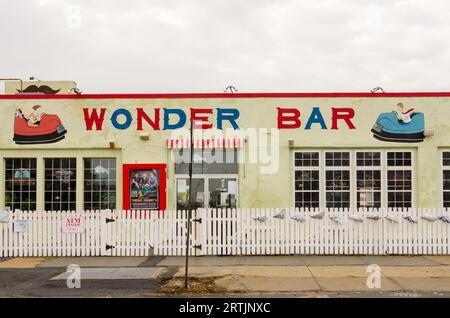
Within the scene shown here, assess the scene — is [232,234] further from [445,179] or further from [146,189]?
[445,179]

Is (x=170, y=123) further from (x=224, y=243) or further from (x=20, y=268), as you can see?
(x=20, y=268)

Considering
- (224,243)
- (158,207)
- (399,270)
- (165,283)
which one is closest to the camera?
(165,283)

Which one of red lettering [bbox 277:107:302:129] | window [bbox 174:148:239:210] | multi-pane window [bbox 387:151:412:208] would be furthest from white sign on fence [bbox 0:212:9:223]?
multi-pane window [bbox 387:151:412:208]

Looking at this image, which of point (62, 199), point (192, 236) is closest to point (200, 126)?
point (192, 236)

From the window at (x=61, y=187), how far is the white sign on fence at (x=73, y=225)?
300 centimetres

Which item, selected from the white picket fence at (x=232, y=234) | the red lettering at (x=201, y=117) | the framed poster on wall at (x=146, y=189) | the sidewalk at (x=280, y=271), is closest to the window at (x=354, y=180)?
the white picket fence at (x=232, y=234)

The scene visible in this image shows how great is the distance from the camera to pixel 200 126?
648 inches

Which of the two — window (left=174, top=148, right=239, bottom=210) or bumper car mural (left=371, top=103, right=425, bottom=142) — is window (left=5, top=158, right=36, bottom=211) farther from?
bumper car mural (left=371, top=103, right=425, bottom=142)

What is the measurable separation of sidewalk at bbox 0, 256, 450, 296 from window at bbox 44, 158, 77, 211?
3520 mm

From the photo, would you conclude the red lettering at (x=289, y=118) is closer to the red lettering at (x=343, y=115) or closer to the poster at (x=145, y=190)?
the red lettering at (x=343, y=115)

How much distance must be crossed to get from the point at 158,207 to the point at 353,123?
6.85 metres

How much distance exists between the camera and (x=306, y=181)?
54.1ft

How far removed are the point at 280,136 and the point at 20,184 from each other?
866 cm

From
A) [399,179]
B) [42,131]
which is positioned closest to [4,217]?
[42,131]
